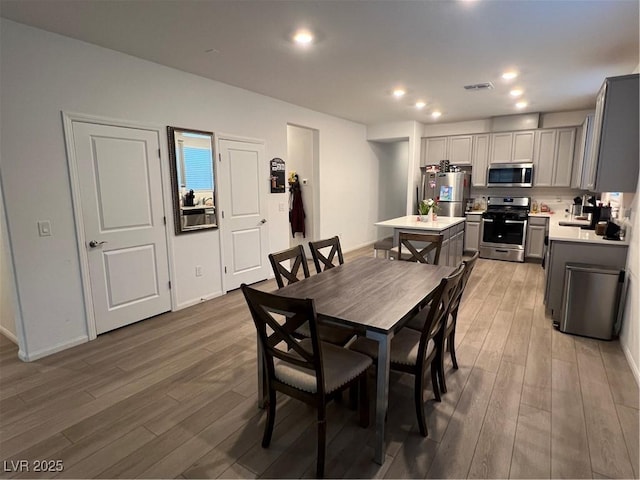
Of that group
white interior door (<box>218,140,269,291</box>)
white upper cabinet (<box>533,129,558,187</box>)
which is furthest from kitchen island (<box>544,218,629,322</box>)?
white interior door (<box>218,140,269,291</box>)

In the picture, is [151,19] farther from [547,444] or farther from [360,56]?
[547,444]

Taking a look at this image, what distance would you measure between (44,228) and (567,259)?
476cm

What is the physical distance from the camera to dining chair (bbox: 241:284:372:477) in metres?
1.54

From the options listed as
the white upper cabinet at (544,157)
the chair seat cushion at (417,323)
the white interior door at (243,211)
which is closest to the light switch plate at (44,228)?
the white interior door at (243,211)

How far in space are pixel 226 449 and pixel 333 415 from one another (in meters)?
0.65

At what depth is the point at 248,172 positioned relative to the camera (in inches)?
177

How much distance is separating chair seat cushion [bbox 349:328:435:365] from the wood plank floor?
0.43 m

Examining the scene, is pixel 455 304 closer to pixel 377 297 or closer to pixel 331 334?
pixel 377 297

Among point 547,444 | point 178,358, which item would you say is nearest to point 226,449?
point 178,358

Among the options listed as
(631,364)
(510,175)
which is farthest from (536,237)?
(631,364)

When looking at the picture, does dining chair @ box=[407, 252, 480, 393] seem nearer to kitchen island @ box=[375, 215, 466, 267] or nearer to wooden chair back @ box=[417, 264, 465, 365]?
wooden chair back @ box=[417, 264, 465, 365]

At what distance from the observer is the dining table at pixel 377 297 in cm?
169

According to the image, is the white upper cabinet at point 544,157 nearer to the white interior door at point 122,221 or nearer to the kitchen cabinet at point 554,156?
the kitchen cabinet at point 554,156

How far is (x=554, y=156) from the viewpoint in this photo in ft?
19.2
